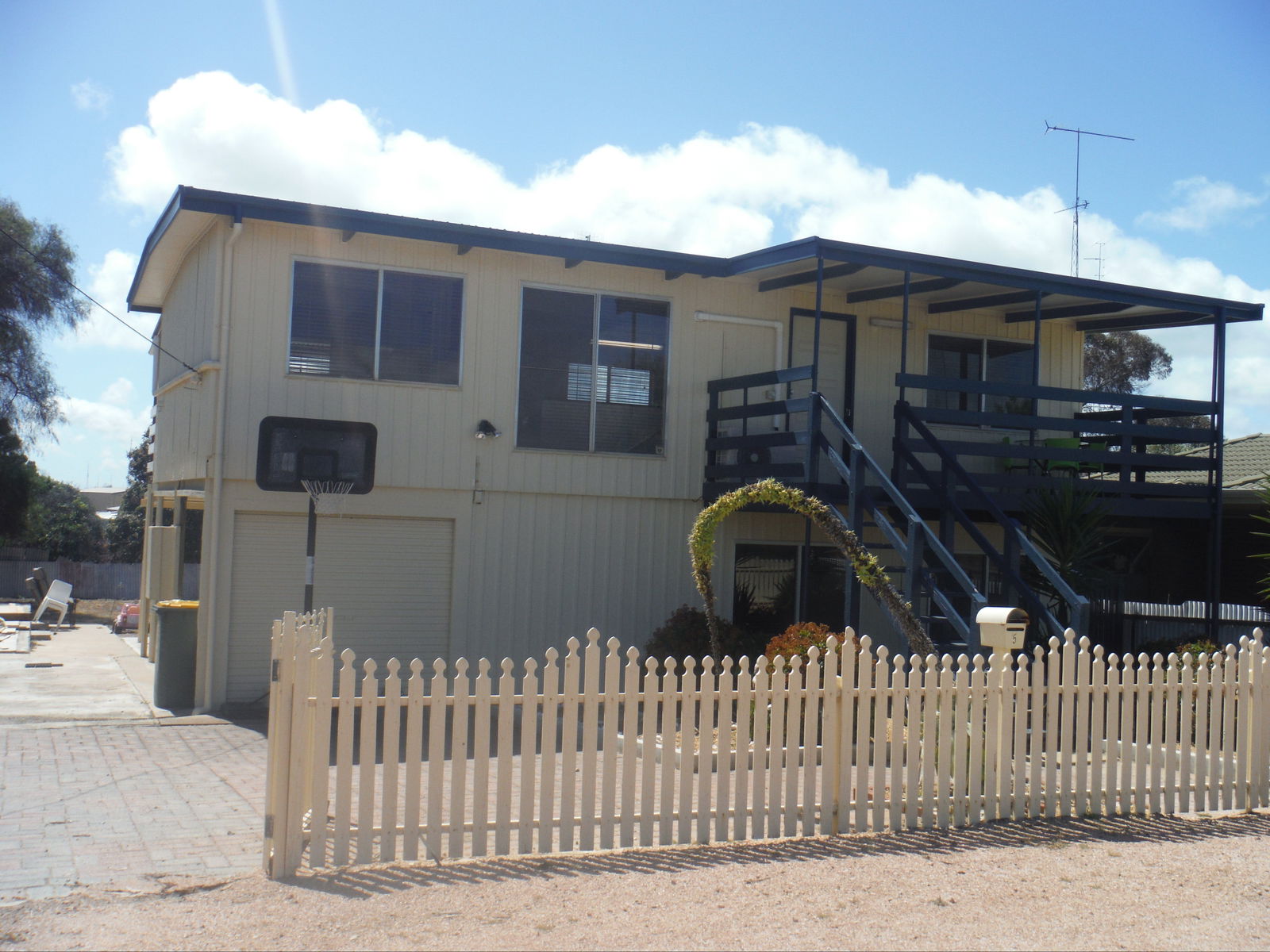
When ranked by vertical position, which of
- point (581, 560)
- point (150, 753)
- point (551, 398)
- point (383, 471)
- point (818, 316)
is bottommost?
point (150, 753)

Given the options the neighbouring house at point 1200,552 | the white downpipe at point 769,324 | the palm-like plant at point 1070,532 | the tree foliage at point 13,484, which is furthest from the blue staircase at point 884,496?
the tree foliage at point 13,484

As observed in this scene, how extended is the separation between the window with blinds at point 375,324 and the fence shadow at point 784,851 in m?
7.30

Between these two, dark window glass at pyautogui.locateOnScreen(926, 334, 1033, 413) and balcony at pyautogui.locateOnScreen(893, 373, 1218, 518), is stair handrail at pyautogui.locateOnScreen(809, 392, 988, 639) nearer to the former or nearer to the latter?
balcony at pyautogui.locateOnScreen(893, 373, 1218, 518)

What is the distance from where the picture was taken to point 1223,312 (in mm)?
14773

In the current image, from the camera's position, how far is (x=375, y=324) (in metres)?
12.6

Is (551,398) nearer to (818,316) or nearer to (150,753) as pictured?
(818,316)

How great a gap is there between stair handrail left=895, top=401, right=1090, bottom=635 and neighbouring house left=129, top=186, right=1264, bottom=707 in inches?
3.3

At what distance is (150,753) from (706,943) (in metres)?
6.05

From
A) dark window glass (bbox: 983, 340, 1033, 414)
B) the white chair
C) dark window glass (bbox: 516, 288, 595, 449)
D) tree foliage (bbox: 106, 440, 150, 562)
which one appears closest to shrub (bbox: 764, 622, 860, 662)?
dark window glass (bbox: 516, 288, 595, 449)

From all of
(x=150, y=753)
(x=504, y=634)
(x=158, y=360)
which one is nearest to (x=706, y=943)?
(x=150, y=753)

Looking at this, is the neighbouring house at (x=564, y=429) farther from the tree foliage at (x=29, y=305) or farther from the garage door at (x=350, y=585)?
the tree foliage at (x=29, y=305)

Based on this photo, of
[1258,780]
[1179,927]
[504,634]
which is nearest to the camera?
[1179,927]

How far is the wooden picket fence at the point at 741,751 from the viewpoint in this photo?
6078mm

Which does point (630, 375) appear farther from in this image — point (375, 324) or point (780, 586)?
point (780, 586)
